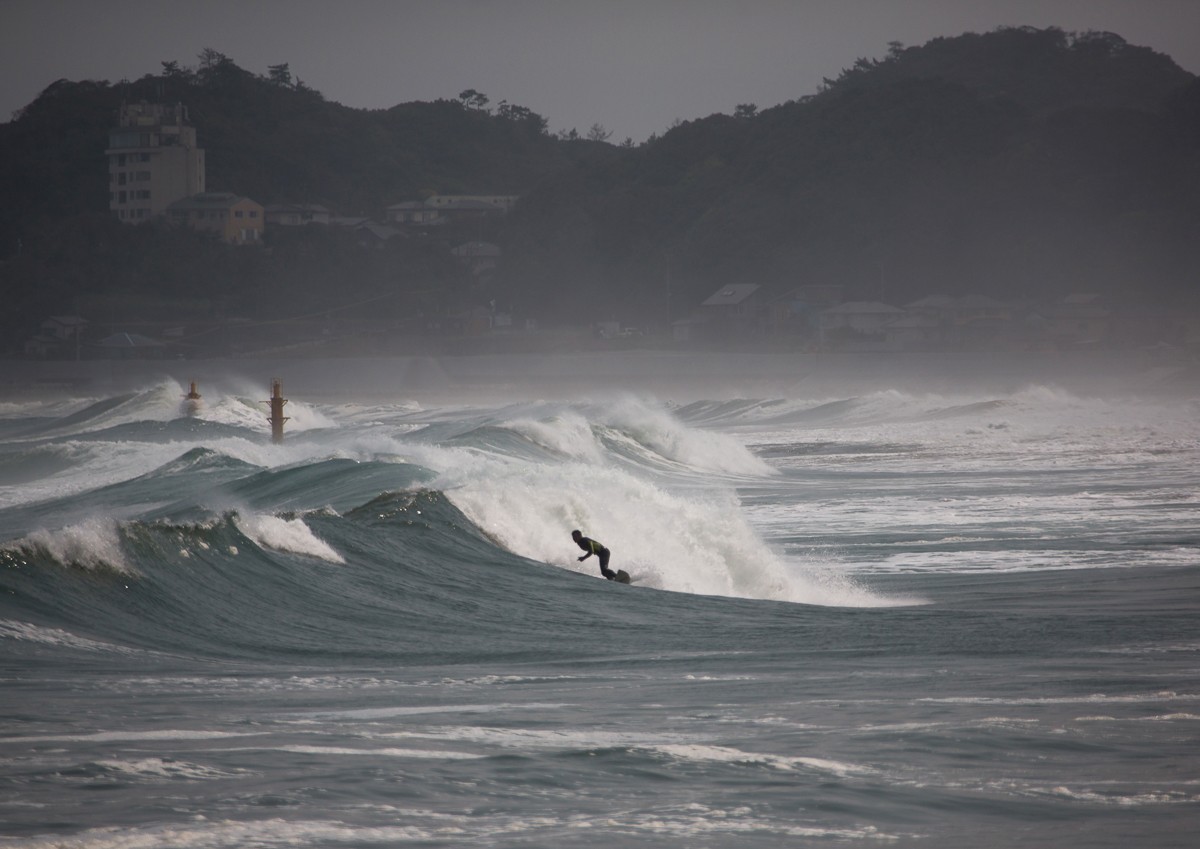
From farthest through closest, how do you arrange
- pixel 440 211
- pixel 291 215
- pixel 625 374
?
pixel 440 211
pixel 291 215
pixel 625 374

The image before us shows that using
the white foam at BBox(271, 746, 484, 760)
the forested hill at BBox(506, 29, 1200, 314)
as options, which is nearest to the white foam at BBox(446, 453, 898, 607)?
the white foam at BBox(271, 746, 484, 760)

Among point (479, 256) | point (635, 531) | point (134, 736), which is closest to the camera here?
point (134, 736)

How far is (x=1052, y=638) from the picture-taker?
427 inches

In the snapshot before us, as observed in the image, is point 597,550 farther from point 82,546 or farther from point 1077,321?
point 1077,321

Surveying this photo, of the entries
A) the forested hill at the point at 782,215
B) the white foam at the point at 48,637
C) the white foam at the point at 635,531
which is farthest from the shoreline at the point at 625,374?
the white foam at the point at 48,637

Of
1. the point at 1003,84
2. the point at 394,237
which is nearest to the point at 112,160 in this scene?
the point at 394,237

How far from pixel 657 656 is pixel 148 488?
1494 cm

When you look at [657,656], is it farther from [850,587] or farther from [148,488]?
[148,488]

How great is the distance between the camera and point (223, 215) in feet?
406

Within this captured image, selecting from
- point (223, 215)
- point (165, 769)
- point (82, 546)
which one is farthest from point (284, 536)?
point (223, 215)

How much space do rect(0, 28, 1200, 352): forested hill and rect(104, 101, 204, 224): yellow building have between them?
10.8 ft

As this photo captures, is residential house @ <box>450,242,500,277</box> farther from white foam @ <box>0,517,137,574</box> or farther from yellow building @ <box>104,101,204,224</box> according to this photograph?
white foam @ <box>0,517,137,574</box>

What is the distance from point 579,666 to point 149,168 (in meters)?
132

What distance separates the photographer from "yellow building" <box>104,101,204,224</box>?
131250 millimetres
